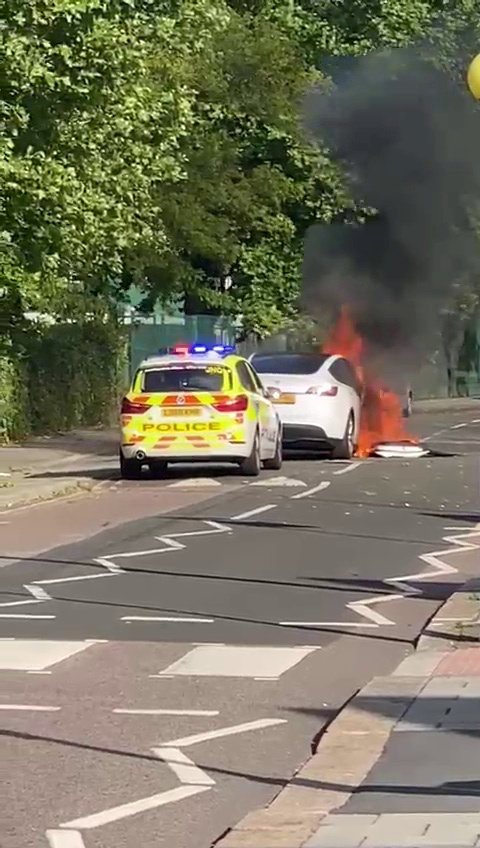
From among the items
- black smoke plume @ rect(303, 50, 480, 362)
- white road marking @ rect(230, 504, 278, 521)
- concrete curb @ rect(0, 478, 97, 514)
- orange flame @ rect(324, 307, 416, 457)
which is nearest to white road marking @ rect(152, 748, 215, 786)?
white road marking @ rect(230, 504, 278, 521)

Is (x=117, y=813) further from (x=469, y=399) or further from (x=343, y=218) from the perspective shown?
(x=469, y=399)

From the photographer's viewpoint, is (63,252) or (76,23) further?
(63,252)

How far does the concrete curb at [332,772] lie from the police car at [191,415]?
12095mm

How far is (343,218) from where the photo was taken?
3172 cm

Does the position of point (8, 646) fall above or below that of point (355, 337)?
below

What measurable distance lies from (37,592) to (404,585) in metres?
2.49

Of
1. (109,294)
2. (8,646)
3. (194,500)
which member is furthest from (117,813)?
(109,294)

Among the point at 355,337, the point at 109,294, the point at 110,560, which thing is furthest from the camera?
the point at 109,294

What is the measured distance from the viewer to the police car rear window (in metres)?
20.6

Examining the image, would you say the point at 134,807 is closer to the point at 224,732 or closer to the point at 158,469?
the point at 224,732

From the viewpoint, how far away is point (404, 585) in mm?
11844

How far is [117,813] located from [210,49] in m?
25.3

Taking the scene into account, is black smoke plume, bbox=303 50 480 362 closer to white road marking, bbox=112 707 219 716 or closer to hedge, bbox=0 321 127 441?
hedge, bbox=0 321 127 441

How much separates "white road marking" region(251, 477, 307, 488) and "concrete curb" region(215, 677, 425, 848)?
1158cm
